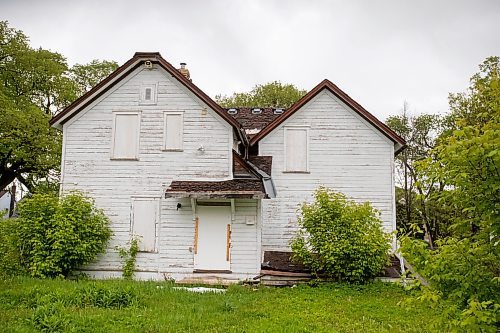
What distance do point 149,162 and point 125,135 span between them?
1.36 metres

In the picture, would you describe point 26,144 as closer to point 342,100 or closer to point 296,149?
point 296,149

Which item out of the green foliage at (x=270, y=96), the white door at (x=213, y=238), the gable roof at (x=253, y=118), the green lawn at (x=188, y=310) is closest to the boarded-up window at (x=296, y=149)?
the gable roof at (x=253, y=118)

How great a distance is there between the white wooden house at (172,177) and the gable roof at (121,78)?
0.12ft

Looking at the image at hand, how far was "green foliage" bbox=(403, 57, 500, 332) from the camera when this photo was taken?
4.97 metres

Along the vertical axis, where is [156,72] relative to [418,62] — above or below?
below

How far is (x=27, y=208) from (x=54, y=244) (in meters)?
1.69

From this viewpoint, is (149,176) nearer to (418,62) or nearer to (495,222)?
(495,222)

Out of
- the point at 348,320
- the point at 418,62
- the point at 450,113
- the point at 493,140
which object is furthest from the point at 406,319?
the point at 450,113

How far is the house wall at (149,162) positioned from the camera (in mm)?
16703

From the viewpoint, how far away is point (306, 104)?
64.2ft

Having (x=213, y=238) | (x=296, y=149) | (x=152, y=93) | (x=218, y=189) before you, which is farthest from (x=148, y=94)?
(x=296, y=149)

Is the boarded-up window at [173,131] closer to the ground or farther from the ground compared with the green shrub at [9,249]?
farther from the ground

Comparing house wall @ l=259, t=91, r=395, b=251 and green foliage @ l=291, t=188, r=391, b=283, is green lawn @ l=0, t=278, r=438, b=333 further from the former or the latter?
house wall @ l=259, t=91, r=395, b=251

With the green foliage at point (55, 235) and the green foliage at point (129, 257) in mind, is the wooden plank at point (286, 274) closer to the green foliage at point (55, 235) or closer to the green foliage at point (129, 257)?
the green foliage at point (129, 257)
